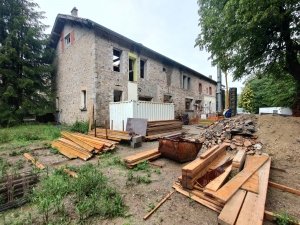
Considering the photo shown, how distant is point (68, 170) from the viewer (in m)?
3.62

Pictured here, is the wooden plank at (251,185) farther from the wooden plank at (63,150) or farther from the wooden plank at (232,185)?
the wooden plank at (63,150)

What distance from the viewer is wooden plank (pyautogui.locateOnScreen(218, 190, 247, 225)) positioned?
1.78 metres

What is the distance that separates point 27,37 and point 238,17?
13.7 metres

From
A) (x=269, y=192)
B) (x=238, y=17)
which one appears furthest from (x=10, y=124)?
(x=238, y=17)

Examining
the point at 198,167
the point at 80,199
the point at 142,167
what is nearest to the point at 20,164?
the point at 80,199

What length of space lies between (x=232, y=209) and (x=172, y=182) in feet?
4.71

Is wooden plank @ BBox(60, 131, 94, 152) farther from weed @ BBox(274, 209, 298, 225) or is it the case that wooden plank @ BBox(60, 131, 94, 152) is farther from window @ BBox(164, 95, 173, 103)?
window @ BBox(164, 95, 173, 103)

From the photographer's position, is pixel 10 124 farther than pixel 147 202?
Yes

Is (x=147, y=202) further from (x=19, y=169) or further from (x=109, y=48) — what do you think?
(x=109, y=48)

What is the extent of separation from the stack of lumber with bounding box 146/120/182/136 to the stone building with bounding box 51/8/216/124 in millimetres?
3788

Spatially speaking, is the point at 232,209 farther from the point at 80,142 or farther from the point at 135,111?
the point at 135,111

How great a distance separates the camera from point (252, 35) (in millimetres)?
6270

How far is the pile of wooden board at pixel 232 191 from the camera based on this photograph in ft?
6.13

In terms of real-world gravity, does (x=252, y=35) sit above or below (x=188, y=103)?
above
